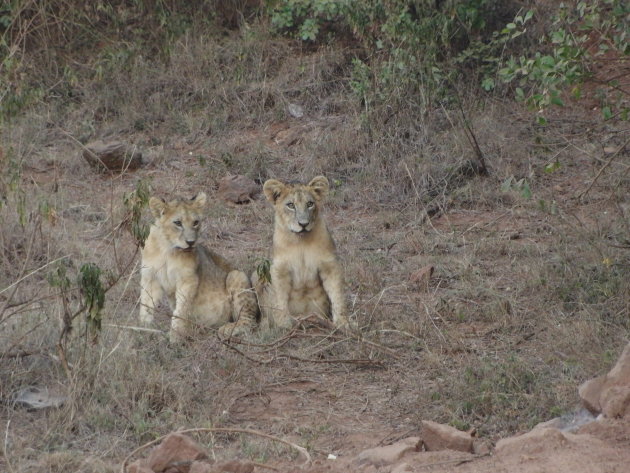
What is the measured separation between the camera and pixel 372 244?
1224 cm

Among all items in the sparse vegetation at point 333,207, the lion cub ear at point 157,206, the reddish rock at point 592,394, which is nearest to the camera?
the reddish rock at point 592,394

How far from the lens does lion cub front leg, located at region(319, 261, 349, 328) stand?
977 cm

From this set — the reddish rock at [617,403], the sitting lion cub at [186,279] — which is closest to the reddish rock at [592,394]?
the reddish rock at [617,403]

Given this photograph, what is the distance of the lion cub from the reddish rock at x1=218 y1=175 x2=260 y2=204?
3526mm

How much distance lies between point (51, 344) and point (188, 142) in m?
7.62

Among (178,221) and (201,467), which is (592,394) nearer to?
(201,467)

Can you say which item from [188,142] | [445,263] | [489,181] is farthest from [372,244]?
[188,142]

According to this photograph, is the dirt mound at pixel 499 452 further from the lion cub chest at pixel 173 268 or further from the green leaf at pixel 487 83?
the green leaf at pixel 487 83

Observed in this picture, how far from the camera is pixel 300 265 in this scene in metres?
9.94

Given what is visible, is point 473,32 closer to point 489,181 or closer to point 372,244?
point 489,181

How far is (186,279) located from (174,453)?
141 inches

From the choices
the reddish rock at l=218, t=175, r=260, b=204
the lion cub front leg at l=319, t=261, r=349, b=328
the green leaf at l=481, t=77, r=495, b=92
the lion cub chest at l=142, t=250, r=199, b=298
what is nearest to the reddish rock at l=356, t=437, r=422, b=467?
the lion cub front leg at l=319, t=261, r=349, b=328

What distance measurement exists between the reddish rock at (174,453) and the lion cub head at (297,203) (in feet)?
12.0

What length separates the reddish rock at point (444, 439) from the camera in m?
6.55
